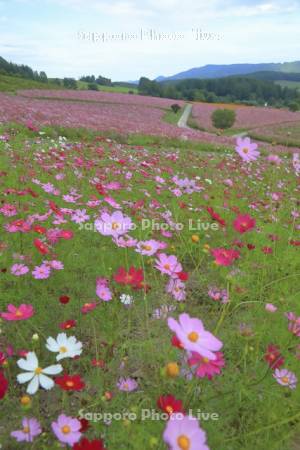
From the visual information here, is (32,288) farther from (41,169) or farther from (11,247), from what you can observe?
(41,169)

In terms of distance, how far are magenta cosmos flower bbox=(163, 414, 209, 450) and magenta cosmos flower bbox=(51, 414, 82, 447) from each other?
1.15 ft

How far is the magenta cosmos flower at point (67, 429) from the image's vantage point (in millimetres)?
1152

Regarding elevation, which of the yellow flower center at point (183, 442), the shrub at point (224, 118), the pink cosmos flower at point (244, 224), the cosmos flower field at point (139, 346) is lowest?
the shrub at point (224, 118)

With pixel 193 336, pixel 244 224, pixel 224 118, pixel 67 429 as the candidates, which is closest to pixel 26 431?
pixel 67 429

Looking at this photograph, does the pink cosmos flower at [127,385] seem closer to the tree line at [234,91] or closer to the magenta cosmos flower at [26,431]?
the magenta cosmos flower at [26,431]

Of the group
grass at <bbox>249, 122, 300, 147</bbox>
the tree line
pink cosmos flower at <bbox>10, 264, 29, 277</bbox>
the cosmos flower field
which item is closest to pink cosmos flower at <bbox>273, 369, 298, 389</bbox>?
the cosmos flower field

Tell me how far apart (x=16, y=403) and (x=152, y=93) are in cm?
5315

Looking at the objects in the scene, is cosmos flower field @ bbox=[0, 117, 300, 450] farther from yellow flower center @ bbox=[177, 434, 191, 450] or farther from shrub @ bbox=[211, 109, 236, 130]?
shrub @ bbox=[211, 109, 236, 130]

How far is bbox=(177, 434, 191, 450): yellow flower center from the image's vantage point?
957mm

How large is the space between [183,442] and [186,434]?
0.02 metres

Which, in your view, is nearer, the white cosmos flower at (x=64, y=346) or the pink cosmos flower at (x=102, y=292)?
the white cosmos flower at (x=64, y=346)

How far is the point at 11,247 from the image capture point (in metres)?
2.67

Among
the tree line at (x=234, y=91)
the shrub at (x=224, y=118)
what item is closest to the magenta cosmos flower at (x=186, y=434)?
the shrub at (x=224, y=118)

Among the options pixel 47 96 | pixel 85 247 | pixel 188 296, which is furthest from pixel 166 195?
pixel 47 96
